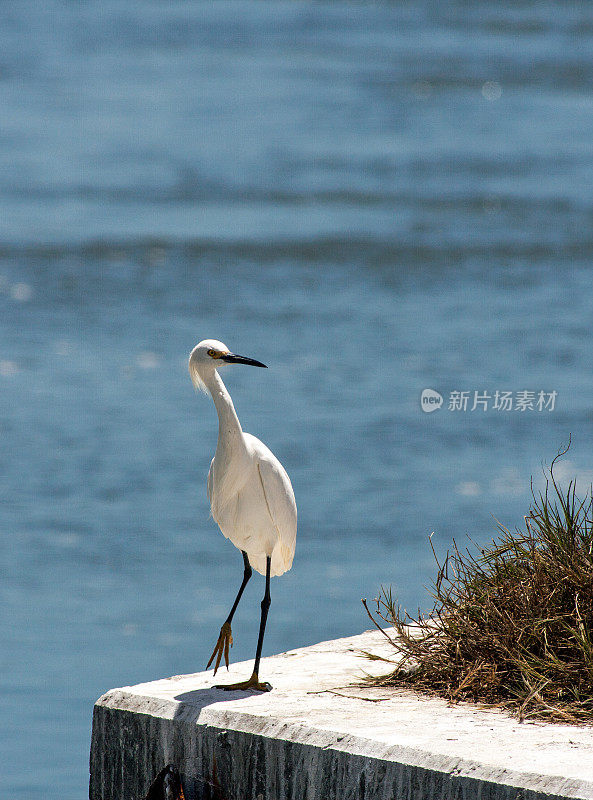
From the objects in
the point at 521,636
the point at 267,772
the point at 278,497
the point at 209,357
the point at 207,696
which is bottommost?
the point at 267,772

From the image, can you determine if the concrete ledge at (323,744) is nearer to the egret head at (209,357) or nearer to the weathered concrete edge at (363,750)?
the weathered concrete edge at (363,750)

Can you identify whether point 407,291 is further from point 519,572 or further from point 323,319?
point 519,572

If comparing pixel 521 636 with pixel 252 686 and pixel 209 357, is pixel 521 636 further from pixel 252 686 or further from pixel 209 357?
pixel 209 357

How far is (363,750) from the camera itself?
434cm

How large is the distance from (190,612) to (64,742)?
2240 mm

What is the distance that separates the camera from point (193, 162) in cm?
2559

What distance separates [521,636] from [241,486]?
1.16 meters

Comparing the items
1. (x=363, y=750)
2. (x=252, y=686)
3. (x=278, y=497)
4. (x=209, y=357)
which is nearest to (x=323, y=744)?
(x=363, y=750)

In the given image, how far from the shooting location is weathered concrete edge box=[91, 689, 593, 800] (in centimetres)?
396

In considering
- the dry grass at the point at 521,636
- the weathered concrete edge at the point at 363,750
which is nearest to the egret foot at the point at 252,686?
the weathered concrete edge at the point at 363,750

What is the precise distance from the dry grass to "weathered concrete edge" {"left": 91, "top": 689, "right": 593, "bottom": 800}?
1.64 ft

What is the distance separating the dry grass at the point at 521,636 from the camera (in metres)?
4.66

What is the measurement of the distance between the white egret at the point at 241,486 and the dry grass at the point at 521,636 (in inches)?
20.1

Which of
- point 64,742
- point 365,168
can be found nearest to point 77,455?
point 64,742
